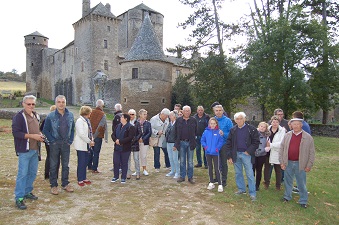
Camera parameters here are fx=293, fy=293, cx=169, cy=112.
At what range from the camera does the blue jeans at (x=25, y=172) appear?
18.1ft

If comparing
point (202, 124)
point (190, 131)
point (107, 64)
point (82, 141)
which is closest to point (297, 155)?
point (190, 131)

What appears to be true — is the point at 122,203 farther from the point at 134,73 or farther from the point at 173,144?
the point at 134,73

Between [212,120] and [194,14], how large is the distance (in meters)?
20.1

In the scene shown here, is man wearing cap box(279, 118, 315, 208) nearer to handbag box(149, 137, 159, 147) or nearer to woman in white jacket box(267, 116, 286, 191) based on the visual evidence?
woman in white jacket box(267, 116, 286, 191)

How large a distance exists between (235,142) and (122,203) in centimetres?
278

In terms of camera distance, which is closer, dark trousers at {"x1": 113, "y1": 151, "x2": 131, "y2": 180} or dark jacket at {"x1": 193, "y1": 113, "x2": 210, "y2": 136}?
dark trousers at {"x1": 113, "y1": 151, "x2": 131, "y2": 180}

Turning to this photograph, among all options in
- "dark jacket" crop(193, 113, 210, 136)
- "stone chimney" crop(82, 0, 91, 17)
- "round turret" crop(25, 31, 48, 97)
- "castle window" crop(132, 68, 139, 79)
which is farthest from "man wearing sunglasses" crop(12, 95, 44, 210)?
"round turret" crop(25, 31, 48, 97)

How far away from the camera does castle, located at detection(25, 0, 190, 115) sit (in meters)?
27.8

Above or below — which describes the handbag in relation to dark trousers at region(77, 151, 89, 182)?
above

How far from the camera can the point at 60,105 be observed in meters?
6.21

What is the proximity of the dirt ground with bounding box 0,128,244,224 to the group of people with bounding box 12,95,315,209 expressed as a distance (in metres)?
0.25

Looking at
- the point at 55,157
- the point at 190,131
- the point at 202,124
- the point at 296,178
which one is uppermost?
the point at 202,124

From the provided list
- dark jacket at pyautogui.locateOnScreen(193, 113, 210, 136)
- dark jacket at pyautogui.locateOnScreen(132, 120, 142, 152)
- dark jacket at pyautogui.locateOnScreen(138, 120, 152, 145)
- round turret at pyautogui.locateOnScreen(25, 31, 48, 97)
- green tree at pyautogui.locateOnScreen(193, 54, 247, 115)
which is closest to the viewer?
dark jacket at pyautogui.locateOnScreen(132, 120, 142, 152)

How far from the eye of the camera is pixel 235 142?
6598mm
